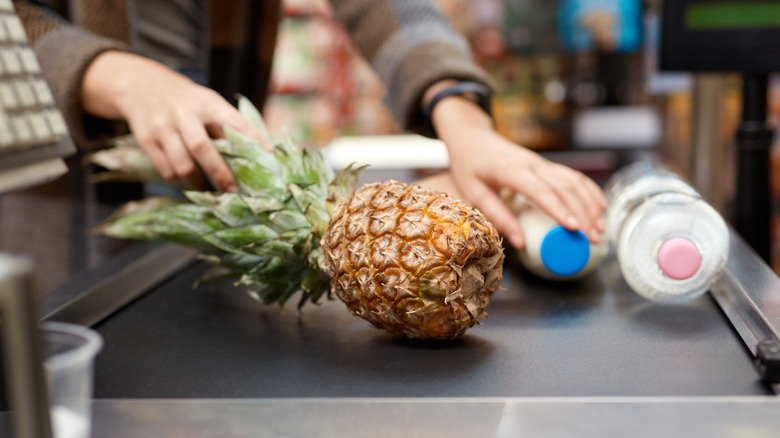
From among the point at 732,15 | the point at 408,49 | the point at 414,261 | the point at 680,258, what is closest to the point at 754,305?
the point at 680,258

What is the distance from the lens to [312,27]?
14.5 feet

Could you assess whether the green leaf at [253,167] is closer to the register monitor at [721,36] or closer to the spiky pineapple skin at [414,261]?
the spiky pineapple skin at [414,261]

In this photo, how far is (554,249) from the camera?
0.93 m

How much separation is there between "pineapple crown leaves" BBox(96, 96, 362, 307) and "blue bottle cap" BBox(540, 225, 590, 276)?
0.24 meters

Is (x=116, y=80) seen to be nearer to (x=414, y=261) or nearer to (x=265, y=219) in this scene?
(x=265, y=219)

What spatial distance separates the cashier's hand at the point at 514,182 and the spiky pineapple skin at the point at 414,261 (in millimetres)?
197

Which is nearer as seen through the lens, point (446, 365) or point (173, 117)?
point (446, 365)

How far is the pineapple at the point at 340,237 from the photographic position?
717mm

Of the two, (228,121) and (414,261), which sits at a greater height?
(228,121)

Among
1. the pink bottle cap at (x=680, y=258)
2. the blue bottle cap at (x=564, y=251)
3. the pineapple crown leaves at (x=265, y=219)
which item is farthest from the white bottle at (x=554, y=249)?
the pineapple crown leaves at (x=265, y=219)

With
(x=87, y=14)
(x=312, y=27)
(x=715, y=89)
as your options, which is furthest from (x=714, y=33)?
(x=312, y=27)

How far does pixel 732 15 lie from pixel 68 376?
3.54ft

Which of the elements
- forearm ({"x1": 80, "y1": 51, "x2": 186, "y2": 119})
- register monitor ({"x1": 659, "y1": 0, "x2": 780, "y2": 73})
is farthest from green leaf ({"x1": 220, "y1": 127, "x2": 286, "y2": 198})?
register monitor ({"x1": 659, "y1": 0, "x2": 780, "y2": 73})

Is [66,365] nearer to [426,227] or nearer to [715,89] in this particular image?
[426,227]
